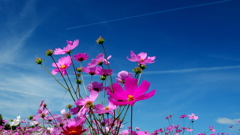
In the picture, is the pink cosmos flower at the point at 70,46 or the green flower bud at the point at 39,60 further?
the green flower bud at the point at 39,60

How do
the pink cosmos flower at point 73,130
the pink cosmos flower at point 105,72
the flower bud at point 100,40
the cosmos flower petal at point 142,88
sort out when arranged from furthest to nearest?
the flower bud at point 100,40 → the pink cosmos flower at point 105,72 → the pink cosmos flower at point 73,130 → the cosmos flower petal at point 142,88

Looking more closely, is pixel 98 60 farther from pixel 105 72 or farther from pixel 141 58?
pixel 141 58

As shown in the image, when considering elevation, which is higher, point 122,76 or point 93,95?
point 122,76

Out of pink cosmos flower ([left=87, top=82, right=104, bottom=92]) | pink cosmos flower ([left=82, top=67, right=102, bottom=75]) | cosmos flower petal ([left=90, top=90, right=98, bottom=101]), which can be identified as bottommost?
cosmos flower petal ([left=90, top=90, right=98, bottom=101])

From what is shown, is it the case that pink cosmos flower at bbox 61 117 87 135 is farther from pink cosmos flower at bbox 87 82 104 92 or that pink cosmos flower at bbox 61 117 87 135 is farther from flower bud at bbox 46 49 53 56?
flower bud at bbox 46 49 53 56

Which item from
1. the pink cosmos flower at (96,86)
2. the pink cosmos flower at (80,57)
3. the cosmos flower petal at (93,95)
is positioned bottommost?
the cosmos flower petal at (93,95)

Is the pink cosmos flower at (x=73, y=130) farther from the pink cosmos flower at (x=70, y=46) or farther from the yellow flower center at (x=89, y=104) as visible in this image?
the pink cosmos flower at (x=70, y=46)

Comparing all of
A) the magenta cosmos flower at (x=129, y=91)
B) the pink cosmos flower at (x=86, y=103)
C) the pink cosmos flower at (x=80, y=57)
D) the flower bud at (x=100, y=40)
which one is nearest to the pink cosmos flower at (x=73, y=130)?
the pink cosmos flower at (x=86, y=103)

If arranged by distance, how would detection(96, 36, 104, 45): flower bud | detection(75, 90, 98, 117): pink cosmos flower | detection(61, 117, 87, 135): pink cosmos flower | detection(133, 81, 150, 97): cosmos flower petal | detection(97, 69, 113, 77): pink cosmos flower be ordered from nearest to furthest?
detection(133, 81, 150, 97): cosmos flower petal
detection(61, 117, 87, 135): pink cosmos flower
detection(75, 90, 98, 117): pink cosmos flower
detection(97, 69, 113, 77): pink cosmos flower
detection(96, 36, 104, 45): flower bud

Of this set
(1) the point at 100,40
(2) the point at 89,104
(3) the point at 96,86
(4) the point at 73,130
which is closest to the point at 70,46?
(1) the point at 100,40

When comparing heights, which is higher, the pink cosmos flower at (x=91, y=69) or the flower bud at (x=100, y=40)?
the flower bud at (x=100, y=40)

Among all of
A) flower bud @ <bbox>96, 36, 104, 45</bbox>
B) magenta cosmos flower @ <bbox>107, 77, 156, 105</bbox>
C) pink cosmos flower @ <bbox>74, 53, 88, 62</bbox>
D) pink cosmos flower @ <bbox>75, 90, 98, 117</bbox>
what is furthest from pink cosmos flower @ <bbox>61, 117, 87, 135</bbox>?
flower bud @ <bbox>96, 36, 104, 45</bbox>

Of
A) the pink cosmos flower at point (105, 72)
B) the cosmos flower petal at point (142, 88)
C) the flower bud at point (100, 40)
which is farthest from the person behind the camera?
the flower bud at point (100, 40)

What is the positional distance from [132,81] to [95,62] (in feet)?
1.22
